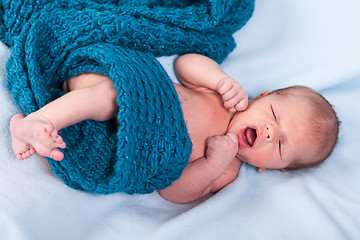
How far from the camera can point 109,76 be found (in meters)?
1.03

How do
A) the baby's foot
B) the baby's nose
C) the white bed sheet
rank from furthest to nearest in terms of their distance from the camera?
1. the baby's nose
2. the white bed sheet
3. the baby's foot

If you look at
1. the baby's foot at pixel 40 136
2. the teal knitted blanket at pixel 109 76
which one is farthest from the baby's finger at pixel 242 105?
the baby's foot at pixel 40 136

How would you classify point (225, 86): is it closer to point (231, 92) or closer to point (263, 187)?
point (231, 92)

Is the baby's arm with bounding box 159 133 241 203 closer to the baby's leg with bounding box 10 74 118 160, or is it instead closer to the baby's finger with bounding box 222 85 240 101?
the baby's finger with bounding box 222 85 240 101

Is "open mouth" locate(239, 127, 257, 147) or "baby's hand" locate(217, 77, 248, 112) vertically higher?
"baby's hand" locate(217, 77, 248, 112)

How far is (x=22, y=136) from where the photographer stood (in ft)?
2.76

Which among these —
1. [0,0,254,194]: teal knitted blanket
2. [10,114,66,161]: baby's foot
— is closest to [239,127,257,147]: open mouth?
[0,0,254,194]: teal knitted blanket

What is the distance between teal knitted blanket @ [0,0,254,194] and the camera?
0.97 m

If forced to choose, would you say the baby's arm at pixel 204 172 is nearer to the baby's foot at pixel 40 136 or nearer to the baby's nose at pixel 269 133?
the baby's nose at pixel 269 133

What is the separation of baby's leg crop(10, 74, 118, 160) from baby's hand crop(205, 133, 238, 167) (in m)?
0.36

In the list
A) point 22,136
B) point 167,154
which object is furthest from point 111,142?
point 22,136

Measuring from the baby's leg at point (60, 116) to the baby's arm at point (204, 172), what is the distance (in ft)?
1.08

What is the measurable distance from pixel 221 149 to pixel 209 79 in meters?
0.25

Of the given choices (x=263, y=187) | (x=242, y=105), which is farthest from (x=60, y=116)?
(x=263, y=187)
